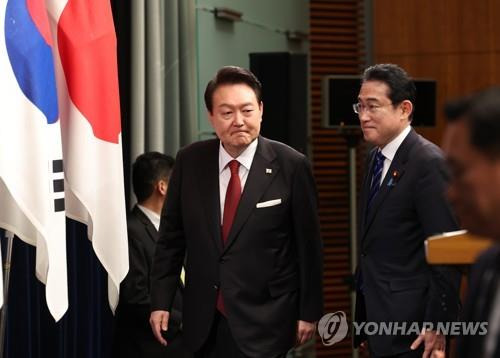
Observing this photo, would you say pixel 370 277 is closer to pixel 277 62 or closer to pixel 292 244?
pixel 292 244

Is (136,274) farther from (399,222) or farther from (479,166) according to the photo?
(479,166)

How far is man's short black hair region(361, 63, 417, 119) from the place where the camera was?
3.91 m

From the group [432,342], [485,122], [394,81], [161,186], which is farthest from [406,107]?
[485,122]

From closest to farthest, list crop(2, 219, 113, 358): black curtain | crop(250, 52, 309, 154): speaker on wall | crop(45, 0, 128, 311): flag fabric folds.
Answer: crop(45, 0, 128, 311): flag fabric folds → crop(2, 219, 113, 358): black curtain → crop(250, 52, 309, 154): speaker on wall

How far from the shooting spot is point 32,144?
4.05m

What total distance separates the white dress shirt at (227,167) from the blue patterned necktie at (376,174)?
47 centimetres

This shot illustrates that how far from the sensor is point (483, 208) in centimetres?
152

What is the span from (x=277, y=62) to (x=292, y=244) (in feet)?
9.35

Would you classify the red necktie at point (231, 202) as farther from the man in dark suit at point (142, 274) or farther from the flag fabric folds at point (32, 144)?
the man in dark suit at point (142, 274)

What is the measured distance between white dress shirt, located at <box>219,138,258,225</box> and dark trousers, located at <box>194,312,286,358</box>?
0.40m

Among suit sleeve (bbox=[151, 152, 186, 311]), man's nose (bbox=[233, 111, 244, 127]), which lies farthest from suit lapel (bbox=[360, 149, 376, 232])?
suit sleeve (bbox=[151, 152, 186, 311])

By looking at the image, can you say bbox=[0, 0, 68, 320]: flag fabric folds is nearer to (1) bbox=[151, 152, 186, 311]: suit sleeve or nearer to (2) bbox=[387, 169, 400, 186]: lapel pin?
(1) bbox=[151, 152, 186, 311]: suit sleeve

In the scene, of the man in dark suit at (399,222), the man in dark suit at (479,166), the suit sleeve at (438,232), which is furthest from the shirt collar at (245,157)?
the man in dark suit at (479,166)

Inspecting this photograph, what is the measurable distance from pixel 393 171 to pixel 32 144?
1361 mm
